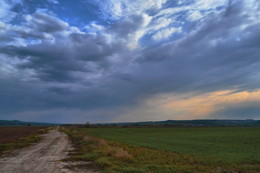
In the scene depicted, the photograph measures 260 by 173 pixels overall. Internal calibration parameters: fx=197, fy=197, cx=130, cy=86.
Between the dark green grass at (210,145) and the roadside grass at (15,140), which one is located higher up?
the roadside grass at (15,140)

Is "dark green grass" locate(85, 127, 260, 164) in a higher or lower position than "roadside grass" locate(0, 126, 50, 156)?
lower

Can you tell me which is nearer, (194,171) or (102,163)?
(194,171)

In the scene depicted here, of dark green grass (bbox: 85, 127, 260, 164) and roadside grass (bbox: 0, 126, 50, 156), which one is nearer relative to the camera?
dark green grass (bbox: 85, 127, 260, 164)

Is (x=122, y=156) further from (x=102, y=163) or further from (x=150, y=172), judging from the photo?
(x=150, y=172)

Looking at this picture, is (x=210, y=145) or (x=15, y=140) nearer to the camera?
(x=210, y=145)

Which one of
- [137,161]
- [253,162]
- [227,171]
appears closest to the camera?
[227,171]

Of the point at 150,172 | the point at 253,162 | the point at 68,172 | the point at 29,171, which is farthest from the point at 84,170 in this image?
the point at 253,162

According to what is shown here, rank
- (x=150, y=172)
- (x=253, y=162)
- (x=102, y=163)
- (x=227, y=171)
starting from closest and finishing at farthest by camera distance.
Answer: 1. (x=150, y=172)
2. (x=227, y=171)
3. (x=102, y=163)
4. (x=253, y=162)

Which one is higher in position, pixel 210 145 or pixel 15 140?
pixel 15 140

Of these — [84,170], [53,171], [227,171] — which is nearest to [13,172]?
[53,171]

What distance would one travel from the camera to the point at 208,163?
16.5 meters

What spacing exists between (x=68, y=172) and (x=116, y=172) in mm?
3102

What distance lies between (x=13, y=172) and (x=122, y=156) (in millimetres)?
8239

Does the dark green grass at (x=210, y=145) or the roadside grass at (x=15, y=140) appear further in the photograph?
the roadside grass at (x=15, y=140)
